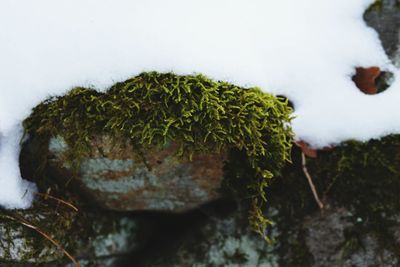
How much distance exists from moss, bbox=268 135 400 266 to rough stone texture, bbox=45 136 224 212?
445 millimetres

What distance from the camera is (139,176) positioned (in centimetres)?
255

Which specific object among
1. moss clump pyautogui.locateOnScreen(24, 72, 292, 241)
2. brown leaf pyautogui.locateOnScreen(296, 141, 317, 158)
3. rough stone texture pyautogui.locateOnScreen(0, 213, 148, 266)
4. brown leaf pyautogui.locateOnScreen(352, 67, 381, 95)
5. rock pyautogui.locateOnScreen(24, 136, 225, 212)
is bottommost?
rough stone texture pyautogui.locateOnScreen(0, 213, 148, 266)

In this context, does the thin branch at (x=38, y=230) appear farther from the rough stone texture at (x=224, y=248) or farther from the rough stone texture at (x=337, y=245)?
the rough stone texture at (x=337, y=245)

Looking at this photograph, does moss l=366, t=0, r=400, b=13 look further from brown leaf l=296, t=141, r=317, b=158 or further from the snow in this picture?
brown leaf l=296, t=141, r=317, b=158

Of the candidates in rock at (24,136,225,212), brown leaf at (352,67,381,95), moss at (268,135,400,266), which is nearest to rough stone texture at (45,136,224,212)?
rock at (24,136,225,212)

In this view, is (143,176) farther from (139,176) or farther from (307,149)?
(307,149)

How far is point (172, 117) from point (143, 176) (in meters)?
0.50

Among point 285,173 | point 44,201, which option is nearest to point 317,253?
point 285,173

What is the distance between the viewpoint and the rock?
95.8 inches

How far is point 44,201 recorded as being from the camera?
101 inches

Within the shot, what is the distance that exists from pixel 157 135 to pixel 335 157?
1.06m

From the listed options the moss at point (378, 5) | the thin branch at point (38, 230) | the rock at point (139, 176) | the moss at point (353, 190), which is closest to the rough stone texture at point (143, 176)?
the rock at point (139, 176)

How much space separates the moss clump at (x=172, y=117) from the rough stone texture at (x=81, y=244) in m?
0.52

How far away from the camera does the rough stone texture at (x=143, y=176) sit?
7.98 feet
